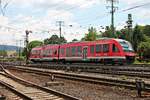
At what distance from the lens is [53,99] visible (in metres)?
13.2

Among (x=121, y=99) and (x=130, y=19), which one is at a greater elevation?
(x=130, y=19)

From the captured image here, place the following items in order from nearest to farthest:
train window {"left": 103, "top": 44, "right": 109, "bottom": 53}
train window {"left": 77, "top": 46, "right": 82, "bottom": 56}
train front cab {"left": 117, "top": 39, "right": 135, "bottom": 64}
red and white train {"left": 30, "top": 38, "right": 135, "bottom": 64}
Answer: red and white train {"left": 30, "top": 38, "right": 135, "bottom": 64}, train front cab {"left": 117, "top": 39, "right": 135, "bottom": 64}, train window {"left": 103, "top": 44, "right": 109, "bottom": 53}, train window {"left": 77, "top": 46, "right": 82, "bottom": 56}

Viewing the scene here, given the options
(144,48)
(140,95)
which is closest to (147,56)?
(144,48)

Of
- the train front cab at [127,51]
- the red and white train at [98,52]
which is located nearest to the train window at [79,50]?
the red and white train at [98,52]

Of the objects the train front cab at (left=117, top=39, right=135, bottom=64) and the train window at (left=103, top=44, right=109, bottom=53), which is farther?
the train window at (left=103, top=44, right=109, bottom=53)

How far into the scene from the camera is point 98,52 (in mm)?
37938

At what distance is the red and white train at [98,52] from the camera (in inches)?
1417

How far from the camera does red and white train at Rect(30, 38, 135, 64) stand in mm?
36000

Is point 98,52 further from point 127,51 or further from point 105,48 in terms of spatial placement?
point 127,51

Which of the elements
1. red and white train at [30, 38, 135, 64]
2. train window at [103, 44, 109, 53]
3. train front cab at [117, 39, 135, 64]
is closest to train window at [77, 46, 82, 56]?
red and white train at [30, 38, 135, 64]

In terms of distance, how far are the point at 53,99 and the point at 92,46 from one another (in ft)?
86.9

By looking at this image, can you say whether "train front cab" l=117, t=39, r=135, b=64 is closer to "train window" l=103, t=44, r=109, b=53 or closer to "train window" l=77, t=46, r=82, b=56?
"train window" l=103, t=44, r=109, b=53

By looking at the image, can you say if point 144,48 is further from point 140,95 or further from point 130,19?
point 140,95

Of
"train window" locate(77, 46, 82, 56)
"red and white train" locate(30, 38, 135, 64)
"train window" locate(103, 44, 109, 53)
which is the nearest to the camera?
"red and white train" locate(30, 38, 135, 64)
